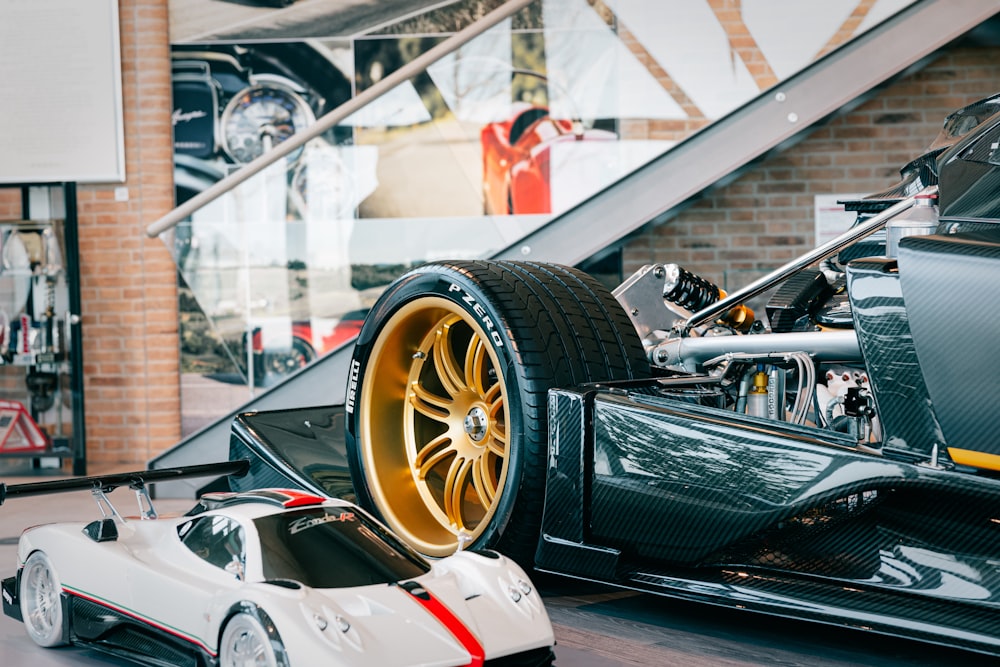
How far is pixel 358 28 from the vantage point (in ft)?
26.9

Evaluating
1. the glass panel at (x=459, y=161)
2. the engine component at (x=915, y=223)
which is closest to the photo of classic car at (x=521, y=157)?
the glass panel at (x=459, y=161)

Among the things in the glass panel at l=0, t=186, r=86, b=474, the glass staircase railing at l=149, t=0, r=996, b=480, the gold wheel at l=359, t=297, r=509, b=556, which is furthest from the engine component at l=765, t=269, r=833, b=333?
the glass panel at l=0, t=186, r=86, b=474

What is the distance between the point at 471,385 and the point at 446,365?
0.38ft

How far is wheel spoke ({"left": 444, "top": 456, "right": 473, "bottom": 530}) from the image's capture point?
3.64 metres

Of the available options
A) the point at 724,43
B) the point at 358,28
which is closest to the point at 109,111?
the point at 358,28

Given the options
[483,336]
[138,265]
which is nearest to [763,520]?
[483,336]

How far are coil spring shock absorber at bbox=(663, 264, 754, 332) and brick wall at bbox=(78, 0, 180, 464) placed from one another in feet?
16.1

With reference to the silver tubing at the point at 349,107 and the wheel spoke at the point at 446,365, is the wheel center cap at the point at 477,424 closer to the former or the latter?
the wheel spoke at the point at 446,365

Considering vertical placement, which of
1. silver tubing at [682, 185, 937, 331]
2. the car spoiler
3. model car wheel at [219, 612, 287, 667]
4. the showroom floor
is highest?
silver tubing at [682, 185, 937, 331]

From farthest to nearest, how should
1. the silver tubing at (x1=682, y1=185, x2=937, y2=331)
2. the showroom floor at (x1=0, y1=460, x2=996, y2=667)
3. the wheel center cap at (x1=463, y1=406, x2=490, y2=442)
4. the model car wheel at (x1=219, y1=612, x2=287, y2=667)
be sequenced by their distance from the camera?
the wheel center cap at (x1=463, y1=406, x2=490, y2=442) → the silver tubing at (x1=682, y1=185, x2=937, y2=331) → the showroom floor at (x1=0, y1=460, x2=996, y2=667) → the model car wheel at (x1=219, y1=612, x2=287, y2=667)

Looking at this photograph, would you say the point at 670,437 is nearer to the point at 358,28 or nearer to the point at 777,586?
the point at 777,586

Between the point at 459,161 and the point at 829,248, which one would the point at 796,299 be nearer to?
the point at 829,248

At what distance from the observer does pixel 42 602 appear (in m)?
3.12

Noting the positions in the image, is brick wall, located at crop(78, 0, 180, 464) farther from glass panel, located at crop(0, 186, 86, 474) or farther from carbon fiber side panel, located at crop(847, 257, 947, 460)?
carbon fiber side panel, located at crop(847, 257, 947, 460)
